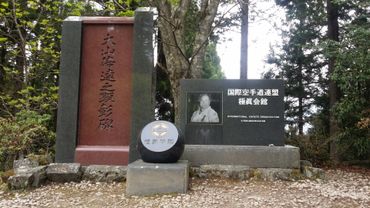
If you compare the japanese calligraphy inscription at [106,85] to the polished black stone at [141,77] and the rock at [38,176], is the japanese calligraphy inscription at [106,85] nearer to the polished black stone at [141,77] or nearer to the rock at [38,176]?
the polished black stone at [141,77]

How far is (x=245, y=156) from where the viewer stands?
6402 mm

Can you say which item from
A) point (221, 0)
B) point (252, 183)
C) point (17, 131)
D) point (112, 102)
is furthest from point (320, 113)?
point (17, 131)

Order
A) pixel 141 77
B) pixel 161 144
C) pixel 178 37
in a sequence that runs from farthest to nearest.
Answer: pixel 178 37
pixel 141 77
pixel 161 144

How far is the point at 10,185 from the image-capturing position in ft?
18.3

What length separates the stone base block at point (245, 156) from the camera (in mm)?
6352

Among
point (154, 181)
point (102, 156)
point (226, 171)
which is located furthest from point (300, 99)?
point (154, 181)

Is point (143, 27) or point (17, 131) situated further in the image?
point (17, 131)

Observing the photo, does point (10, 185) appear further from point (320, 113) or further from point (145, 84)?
point (320, 113)

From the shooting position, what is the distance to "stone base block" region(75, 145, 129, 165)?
668cm

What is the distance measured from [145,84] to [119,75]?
59 cm

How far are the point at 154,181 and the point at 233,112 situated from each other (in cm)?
219

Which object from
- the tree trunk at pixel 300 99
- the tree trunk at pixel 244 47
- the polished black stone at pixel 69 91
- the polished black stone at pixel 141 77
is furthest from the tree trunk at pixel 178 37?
the tree trunk at pixel 300 99

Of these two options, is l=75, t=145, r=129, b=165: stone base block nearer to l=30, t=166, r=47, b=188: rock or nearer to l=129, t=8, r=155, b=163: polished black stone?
l=129, t=8, r=155, b=163: polished black stone

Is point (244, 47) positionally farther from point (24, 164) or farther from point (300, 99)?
point (24, 164)
